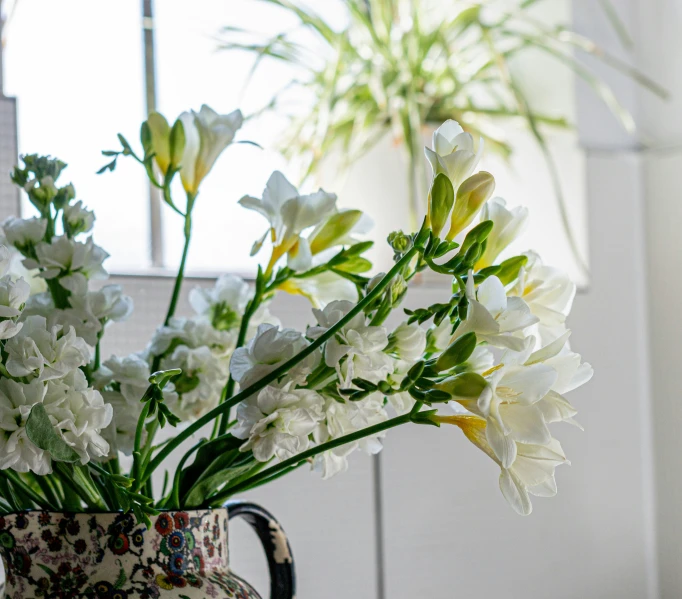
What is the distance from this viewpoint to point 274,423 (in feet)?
1.32

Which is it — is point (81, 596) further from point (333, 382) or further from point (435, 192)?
point (435, 192)

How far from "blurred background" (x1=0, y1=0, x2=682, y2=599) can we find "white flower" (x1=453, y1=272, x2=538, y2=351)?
0.56 m

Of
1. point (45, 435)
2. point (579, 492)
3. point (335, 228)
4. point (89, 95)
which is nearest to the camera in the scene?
point (45, 435)

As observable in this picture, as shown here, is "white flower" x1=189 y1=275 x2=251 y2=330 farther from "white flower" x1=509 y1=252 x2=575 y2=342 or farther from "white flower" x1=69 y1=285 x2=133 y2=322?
"white flower" x1=509 y1=252 x2=575 y2=342

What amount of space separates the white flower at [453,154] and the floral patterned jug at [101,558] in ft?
0.74

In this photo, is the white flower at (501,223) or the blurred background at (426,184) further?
the blurred background at (426,184)

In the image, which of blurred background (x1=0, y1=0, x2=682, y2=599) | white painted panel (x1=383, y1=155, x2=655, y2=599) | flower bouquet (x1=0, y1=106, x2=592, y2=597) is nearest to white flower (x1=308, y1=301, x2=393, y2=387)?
flower bouquet (x1=0, y1=106, x2=592, y2=597)

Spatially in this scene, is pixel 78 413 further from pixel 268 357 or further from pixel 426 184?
pixel 426 184

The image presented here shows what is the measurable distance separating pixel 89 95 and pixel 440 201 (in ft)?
2.32

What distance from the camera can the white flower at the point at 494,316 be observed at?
38cm

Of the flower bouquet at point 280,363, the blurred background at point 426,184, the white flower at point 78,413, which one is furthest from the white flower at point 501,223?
the blurred background at point 426,184

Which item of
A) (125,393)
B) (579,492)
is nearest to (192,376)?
(125,393)

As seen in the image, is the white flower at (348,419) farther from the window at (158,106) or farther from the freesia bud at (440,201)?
the window at (158,106)

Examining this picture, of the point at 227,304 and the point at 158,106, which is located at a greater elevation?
the point at 158,106
